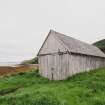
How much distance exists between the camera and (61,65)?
73.4 ft

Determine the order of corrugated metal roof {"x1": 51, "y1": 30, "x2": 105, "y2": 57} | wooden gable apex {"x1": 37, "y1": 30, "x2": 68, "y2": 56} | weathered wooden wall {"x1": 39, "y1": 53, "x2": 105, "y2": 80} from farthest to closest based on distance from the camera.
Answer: corrugated metal roof {"x1": 51, "y1": 30, "x2": 105, "y2": 57}
wooden gable apex {"x1": 37, "y1": 30, "x2": 68, "y2": 56}
weathered wooden wall {"x1": 39, "y1": 53, "x2": 105, "y2": 80}

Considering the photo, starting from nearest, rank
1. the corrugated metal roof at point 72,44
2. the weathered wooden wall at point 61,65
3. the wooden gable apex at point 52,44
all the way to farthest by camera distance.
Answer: the weathered wooden wall at point 61,65, the wooden gable apex at point 52,44, the corrugated metal roof at point 72,44

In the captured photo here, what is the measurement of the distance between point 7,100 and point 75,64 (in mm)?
11293

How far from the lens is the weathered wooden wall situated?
22.0 metres

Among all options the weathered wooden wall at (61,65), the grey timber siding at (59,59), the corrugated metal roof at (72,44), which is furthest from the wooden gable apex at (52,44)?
the weathered wooden wall at (61,65)

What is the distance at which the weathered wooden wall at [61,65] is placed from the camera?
2205cm

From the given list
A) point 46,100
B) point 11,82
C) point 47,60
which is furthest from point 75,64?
point 46,100

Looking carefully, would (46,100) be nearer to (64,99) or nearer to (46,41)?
(64,99)

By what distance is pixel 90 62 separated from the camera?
2842 cm

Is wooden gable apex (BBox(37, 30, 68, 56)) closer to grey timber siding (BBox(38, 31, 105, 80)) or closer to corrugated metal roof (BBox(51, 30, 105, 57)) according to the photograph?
grey timber siding (BBox(38, 31, 105, 80))

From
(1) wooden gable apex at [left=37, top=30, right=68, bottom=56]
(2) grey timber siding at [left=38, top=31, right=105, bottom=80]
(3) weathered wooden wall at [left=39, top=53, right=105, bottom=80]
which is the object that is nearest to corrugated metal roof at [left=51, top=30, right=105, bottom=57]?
(2) grey timber siding at [left=38, top=31, right=105, bottom=80]

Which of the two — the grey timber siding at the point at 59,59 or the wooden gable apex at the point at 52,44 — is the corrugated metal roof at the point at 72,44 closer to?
the grey timber siding at the point at 59,59

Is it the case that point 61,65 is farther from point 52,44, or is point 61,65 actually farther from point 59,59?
point 52,44

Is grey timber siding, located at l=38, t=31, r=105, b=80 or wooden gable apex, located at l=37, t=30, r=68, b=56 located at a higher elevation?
wooden gable apex, located at l=37, t=30, r=68, b=56
